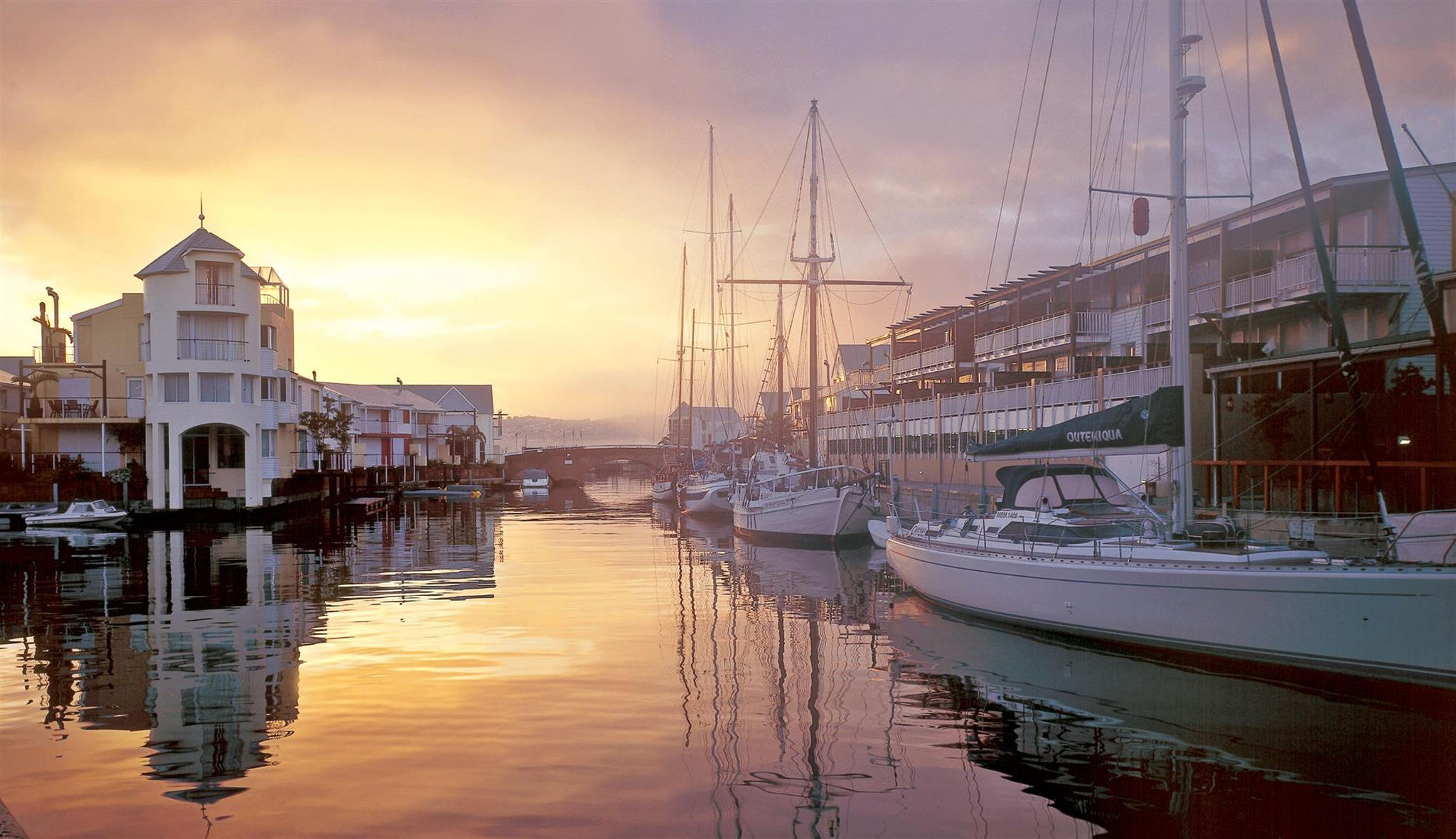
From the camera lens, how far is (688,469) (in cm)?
8350

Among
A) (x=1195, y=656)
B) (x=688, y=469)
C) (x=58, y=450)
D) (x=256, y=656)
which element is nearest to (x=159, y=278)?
(x=58, y=450)

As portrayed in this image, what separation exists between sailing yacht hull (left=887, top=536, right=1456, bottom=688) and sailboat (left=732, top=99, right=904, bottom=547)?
63.6 feet

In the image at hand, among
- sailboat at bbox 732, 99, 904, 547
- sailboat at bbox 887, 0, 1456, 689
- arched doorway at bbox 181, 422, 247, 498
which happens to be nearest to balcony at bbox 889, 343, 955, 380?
sailboat at bbox 732, 99, 904, 547

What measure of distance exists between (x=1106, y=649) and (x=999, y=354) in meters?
46.3

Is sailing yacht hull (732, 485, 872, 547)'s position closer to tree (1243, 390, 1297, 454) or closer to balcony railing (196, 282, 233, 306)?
tree (1243, 390, 1297, 454)

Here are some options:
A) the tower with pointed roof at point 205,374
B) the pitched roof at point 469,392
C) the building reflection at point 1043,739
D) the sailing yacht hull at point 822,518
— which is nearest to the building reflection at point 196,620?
the building reflection at point 1043,739

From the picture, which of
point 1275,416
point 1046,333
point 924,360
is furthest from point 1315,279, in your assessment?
point 924,360

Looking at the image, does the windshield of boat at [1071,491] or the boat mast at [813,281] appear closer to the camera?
the windshield of boat at [1071,491]

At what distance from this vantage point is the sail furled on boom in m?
19.2

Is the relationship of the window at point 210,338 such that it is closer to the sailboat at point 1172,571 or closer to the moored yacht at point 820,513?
the moored yacht at point 820,513

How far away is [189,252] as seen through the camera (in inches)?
2267

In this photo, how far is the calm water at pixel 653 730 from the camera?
10.3 m

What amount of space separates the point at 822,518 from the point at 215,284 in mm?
39242

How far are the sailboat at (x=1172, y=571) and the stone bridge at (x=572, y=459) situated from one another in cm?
10686
